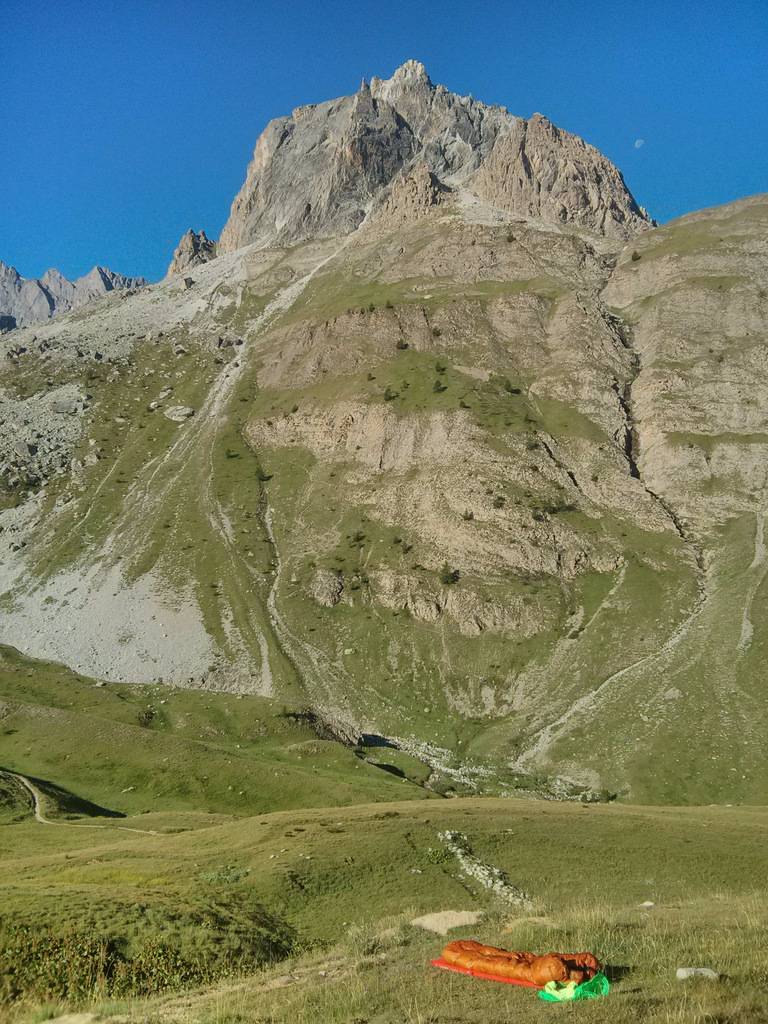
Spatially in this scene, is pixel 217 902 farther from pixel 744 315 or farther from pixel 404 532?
pixel 744 315

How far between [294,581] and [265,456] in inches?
2182

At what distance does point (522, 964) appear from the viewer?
601 inches

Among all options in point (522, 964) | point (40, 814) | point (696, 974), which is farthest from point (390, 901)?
point (40, 814)

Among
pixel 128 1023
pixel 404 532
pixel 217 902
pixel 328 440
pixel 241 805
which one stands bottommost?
pixel 241 805

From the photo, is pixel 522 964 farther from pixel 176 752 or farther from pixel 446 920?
pixel 176 752

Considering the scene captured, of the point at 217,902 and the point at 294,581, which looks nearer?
the point at 217,902

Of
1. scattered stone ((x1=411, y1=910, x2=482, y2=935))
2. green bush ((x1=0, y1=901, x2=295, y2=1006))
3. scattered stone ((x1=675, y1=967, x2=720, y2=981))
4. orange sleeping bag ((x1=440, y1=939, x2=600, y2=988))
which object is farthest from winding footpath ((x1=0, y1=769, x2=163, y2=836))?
scattered stone ((x1=675, y1=967, x2=720, y2=981))

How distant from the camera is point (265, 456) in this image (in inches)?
7603

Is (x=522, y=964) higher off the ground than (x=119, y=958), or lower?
higher

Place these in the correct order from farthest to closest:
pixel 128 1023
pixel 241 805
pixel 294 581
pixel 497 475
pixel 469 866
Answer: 1. pixel 497 475
2. pixel 294 581
3. pixel 241 805
4. pixel 469 866
5. pixel 128 1023

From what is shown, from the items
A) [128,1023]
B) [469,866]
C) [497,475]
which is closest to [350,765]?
[469,866]

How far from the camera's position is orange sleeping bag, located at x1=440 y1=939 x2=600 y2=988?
14.4 metres

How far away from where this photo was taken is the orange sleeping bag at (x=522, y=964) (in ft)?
47.1

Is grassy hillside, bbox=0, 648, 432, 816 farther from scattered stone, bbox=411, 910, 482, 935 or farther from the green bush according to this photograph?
scattered stone, bbox=411, 910, 482, 935
